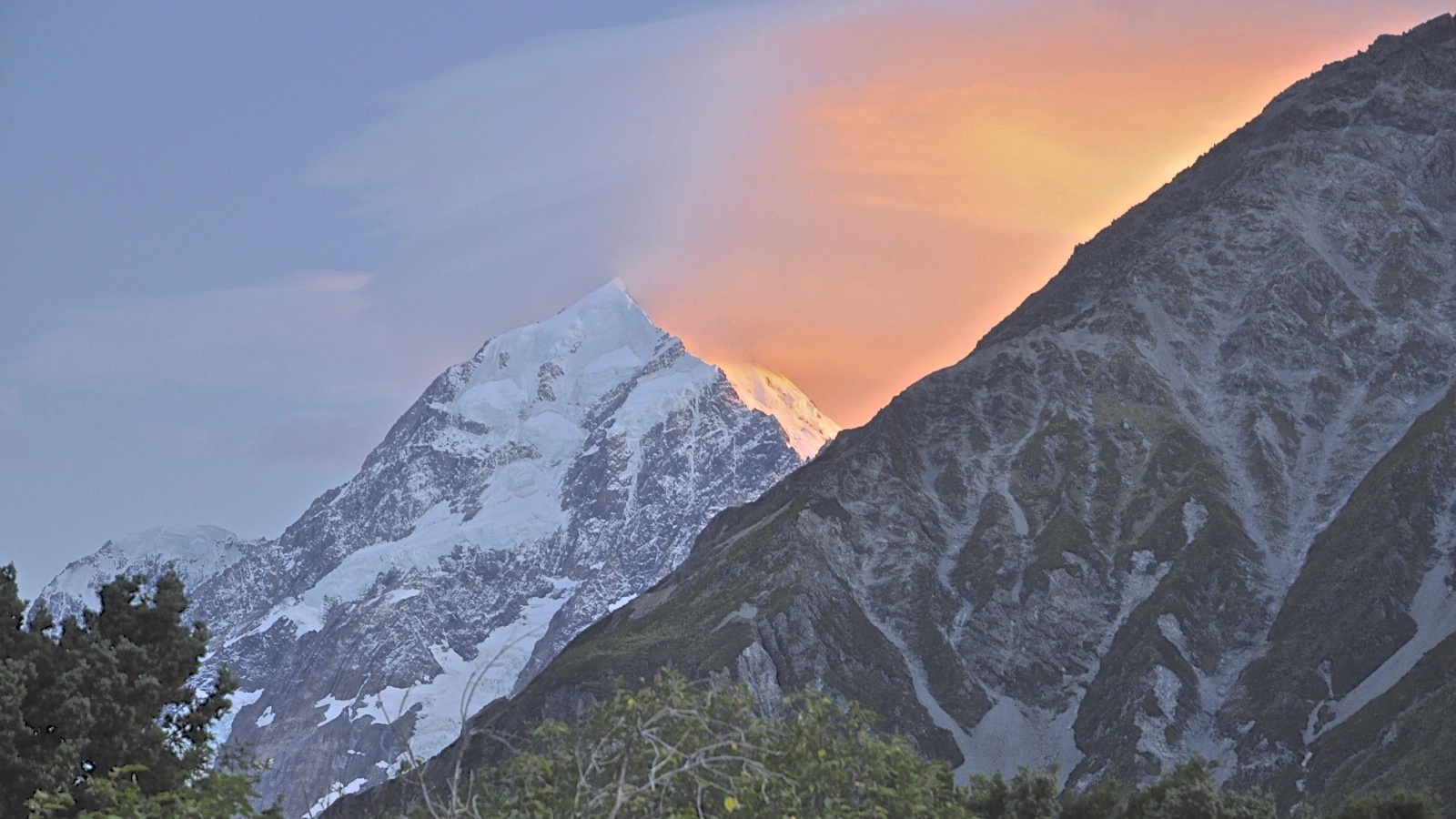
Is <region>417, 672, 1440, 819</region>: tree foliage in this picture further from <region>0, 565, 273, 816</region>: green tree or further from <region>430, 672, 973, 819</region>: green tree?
<region>0, 565, 273, 816</region>: green tree

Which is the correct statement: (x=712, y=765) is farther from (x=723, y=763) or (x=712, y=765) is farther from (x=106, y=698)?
(x=106, y=698)

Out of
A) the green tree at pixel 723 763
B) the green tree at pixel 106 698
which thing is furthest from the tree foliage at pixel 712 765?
the green tree at pixel 106 698

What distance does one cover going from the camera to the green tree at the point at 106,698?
213ft

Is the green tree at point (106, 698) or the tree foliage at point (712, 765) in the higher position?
the green tree at point (106, 698)

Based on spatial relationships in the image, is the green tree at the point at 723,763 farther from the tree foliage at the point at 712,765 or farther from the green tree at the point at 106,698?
the green tree at the point at 106,698

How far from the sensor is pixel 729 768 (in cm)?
4794

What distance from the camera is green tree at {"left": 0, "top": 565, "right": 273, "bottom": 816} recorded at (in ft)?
213

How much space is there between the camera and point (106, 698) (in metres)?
68.4

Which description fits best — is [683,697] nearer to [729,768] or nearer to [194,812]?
[729,768]

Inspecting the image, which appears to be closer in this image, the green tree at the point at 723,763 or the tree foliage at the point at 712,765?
the tree foliage at the point at 712,765

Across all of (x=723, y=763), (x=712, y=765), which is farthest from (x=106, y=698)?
(x=712, y=765)

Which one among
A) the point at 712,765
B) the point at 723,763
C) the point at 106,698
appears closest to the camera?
the point at 712,765

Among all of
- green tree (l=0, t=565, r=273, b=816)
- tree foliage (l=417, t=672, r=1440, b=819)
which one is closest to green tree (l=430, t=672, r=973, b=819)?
tree foliage (l=417, t=672, r=1440, b=819)

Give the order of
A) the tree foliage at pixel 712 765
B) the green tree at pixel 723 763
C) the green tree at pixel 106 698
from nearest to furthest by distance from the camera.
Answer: the tree foliage at pixel 712 765 → the green tree at pixel 723 763 → the green tree at pixel 106 698
